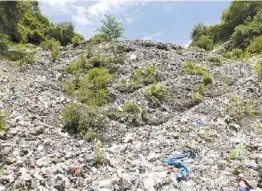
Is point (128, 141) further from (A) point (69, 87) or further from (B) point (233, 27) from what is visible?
(B) point (233, 27)

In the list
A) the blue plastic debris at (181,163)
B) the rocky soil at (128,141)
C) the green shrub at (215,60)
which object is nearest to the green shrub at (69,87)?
the rocky soil at (128,141)

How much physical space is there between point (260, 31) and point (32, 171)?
748 inches

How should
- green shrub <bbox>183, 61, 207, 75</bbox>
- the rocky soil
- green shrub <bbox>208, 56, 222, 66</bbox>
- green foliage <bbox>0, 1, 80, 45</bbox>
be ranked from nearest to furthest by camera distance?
1. the rocky soil
2. green shrub <bbox>183, 61, 207, 75</bbox>
3. green shrub <bbox>208, 56, 222, 66</bbox>
4. green foliage <bbox>0, 1, 80, 45</bbox>

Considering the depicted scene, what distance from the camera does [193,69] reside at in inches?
517

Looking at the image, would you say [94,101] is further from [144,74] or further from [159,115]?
[144,74]

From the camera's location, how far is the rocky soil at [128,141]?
546cm

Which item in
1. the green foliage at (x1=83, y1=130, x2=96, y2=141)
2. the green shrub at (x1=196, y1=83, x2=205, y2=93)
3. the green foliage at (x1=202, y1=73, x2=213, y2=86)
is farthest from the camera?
the green foliage at (x1=202, y1=73, x2=213, y2=86)

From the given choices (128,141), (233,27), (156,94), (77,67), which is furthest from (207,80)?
(233,27)

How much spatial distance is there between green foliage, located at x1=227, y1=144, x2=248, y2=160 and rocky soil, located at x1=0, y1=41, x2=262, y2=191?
0.13 metres

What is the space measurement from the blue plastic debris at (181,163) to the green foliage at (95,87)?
4.03 metres

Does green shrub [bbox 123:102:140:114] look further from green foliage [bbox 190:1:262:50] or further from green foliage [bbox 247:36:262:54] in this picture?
green foliage [bbox 190:1:262:50]

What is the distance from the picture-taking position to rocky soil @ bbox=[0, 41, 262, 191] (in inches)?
215

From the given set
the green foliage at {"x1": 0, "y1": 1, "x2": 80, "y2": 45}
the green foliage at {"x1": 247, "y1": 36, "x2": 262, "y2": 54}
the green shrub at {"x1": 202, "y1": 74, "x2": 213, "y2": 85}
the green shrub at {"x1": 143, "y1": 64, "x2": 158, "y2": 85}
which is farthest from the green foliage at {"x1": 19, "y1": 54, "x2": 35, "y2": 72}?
the green foliage at {"x1": 247, "y1": 36, "x2": 262, "y2": 54}

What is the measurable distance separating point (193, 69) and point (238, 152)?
7.07 metres
